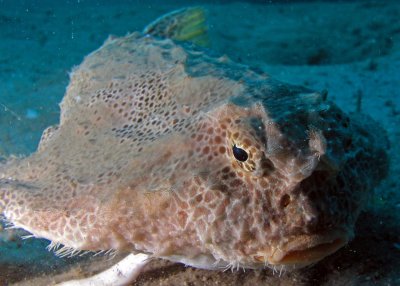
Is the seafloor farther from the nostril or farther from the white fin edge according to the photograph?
the nostril

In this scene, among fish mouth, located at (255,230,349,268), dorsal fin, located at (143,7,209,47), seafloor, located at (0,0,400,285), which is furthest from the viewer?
dorsal fin, located at (143,7,209,47)

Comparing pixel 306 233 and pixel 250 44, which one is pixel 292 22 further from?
pixel 306 233

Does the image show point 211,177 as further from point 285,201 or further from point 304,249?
point 304,249

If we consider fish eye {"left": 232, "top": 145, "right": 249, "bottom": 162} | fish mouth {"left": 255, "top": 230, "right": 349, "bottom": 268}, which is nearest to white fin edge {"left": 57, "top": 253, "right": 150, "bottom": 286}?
fish mouth {"left": 255, "top": 230, "right": 349, "bottom": 268}

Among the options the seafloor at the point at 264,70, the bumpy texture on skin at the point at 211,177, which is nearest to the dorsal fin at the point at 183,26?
the seafloor at the point at 264,70

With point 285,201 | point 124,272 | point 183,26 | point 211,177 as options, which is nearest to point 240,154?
point 211,177

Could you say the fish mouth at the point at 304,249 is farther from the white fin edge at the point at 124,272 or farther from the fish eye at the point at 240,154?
the white fin edge at the point at 124,272
